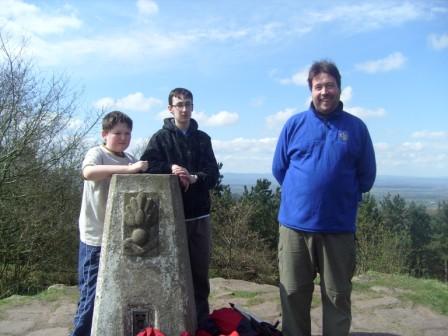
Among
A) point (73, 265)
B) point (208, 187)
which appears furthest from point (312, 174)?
point (73, 265)

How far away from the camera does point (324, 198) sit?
115 inches

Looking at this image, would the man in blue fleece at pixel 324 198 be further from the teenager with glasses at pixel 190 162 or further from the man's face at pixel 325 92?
the teenager with glasses at pixel 190 162

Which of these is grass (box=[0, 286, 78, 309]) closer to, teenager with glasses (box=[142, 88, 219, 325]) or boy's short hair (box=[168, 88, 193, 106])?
teenager with glasses (box=[142, 88, 219, 325])

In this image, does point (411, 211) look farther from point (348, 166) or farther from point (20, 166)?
point (348, 166)

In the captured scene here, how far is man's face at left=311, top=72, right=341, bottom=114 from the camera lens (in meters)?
2.96

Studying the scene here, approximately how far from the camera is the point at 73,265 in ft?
38.9

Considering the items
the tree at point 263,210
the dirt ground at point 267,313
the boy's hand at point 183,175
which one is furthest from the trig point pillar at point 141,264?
the tree at point 263,210

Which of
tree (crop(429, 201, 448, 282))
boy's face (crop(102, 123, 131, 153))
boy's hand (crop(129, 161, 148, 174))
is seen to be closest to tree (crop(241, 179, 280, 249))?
boy's face (crop(102, 123, 131, 153))

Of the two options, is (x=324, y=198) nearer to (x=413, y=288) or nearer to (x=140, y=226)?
(x=140, y=226)

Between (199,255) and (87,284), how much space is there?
83cm

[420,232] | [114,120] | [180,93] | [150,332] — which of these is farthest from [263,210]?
[420,232]

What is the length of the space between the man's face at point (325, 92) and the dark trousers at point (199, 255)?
1207mm

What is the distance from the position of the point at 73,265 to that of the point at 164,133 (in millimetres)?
9679

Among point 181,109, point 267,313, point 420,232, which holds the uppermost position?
point 181,109
